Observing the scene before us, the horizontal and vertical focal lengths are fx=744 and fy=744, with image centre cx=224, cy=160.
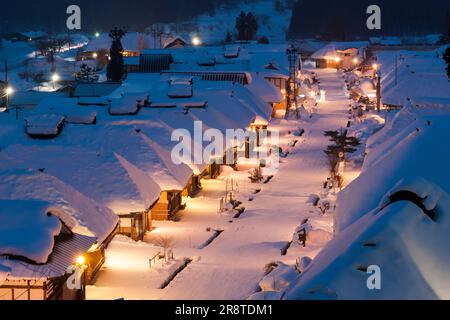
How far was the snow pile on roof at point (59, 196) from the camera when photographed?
1564cm

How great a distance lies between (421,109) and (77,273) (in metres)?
15.7

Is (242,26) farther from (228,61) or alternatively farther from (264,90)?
(264,90)

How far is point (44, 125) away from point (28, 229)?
396 inches

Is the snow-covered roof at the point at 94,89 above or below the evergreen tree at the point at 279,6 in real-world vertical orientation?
below

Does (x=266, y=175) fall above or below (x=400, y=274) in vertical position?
below

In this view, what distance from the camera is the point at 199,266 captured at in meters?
16.9

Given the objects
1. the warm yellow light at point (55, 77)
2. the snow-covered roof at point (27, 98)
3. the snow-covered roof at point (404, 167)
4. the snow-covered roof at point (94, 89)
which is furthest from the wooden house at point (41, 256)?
the warm yellow light at point (55, 77)

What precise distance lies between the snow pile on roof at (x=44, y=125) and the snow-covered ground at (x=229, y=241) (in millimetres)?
4762

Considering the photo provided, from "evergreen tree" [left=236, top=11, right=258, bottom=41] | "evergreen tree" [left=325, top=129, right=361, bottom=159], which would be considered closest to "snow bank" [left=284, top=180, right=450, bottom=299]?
"evergreen tree" [left=325, top=129, right=361, bottom=159]

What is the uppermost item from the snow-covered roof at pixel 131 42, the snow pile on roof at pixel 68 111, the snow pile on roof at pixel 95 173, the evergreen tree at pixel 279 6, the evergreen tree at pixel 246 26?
the evergreen tree at pixel 279 6

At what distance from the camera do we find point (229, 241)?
1928 cm

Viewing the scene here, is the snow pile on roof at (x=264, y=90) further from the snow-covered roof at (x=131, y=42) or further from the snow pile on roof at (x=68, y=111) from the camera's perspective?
the snow-covered roof at (x=131, y=42)
